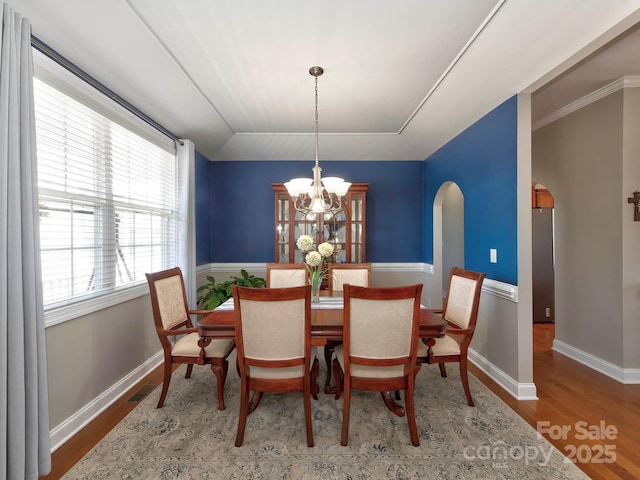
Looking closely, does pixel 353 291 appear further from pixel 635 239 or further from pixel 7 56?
pixel 635 239

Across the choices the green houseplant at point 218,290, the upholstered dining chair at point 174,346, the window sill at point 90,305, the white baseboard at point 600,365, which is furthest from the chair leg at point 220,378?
the white baseboard at point 600,365

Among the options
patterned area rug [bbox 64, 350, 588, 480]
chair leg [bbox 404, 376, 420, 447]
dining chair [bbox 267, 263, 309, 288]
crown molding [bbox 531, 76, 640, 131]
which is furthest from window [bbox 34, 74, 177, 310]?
crown molding [bbox 531, 76, 640, 131]

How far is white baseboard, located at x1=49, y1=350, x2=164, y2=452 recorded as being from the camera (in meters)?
1.75

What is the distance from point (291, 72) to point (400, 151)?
218 centimetres

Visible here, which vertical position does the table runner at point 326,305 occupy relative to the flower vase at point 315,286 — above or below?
below

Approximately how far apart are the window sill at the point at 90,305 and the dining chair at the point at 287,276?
116 centimetres

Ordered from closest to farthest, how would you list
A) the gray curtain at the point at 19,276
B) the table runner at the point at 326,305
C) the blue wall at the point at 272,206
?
1. the gray curtain at the point at 19,276
2. the table runner at the point at 326,305
3. the blue wall at the point at 272,206

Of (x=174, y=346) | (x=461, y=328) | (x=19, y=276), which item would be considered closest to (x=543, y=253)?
(x=461, y=328)

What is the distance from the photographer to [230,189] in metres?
4.26

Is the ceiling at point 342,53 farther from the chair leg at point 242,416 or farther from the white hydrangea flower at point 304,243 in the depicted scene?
the chair leg at point 242,416

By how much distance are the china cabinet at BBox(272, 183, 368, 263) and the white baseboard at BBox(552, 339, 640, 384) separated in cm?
234

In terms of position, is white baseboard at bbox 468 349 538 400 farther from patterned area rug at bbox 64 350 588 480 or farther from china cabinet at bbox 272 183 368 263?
china cabinet at bbox 272 183 368 263

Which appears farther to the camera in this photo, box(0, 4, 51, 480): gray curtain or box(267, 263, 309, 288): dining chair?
box(267, 263, 309, 288): dining chair

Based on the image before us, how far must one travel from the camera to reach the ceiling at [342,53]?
163 cm
